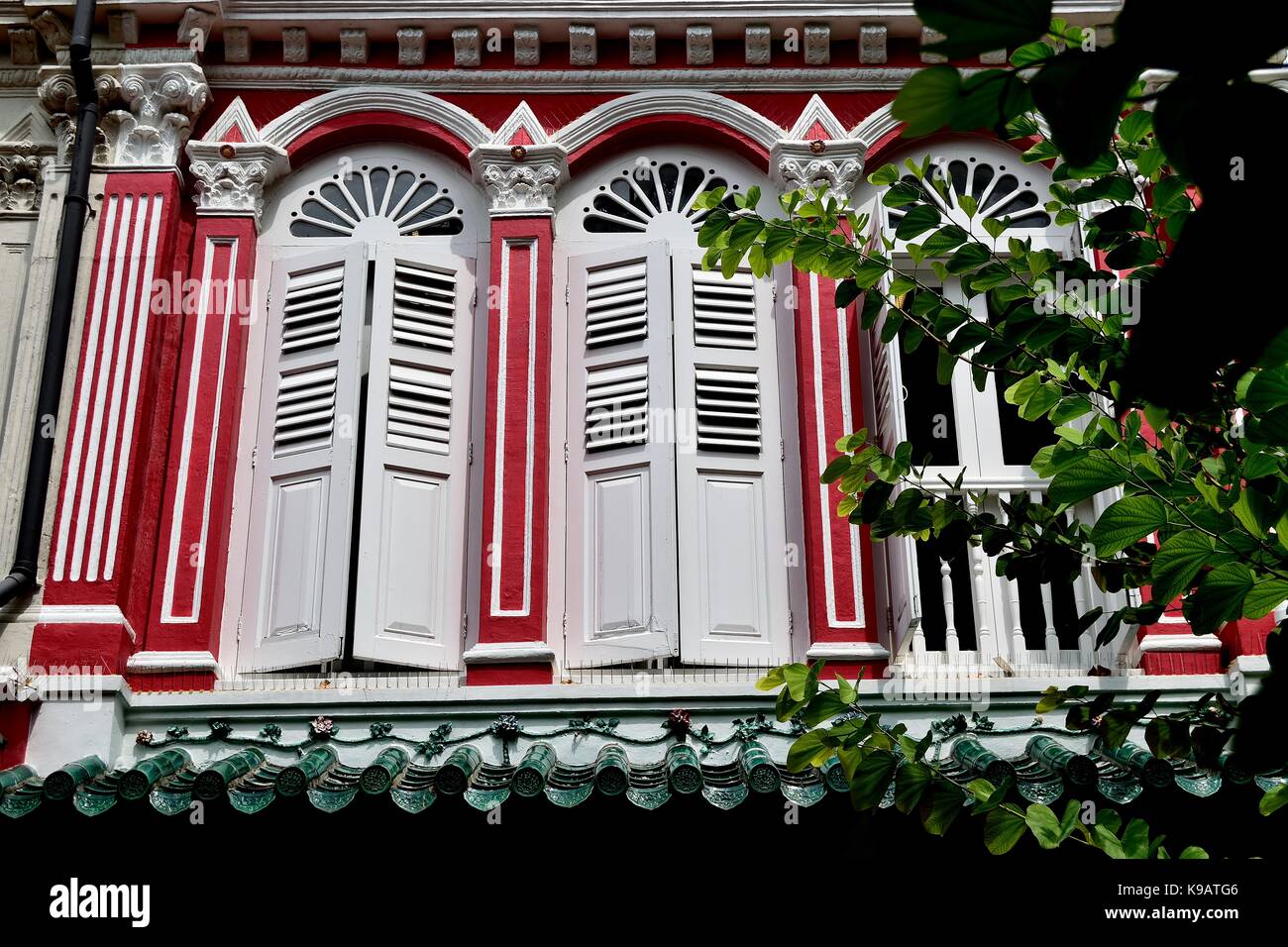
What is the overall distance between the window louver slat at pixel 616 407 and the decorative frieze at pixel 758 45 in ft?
6.18

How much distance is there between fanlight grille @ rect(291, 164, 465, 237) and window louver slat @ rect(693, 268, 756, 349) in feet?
4.32

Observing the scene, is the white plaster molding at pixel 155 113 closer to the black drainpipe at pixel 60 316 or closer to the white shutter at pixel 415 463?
the black drainpipe at pixel 60 316

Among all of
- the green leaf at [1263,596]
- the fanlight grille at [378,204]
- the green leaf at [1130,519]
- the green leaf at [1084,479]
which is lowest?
the green leaf at [1263,596]

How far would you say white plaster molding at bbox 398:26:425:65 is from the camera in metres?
8.23

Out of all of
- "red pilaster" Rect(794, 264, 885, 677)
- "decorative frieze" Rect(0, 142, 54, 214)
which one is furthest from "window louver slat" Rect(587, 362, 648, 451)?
"decorative frieze" Rect(0, 142, 54, 214)

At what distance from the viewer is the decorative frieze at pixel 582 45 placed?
8.20m

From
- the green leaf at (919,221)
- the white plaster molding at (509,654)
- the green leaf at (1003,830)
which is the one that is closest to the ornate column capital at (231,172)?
the white plaster molding at (509,654)

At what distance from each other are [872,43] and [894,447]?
8.02 ft

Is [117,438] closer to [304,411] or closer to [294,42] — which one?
[304,411]

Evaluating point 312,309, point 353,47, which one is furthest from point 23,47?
point 312,309

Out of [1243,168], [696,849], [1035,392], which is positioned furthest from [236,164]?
[1243,168]

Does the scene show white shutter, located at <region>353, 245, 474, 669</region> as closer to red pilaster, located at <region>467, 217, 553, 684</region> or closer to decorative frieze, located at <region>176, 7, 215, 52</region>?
red pilaster, located at <region>467, 217, 553, 684</region>

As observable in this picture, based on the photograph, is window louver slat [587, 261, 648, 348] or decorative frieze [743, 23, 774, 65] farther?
decorative frieze [743, 23, 774, 65]
